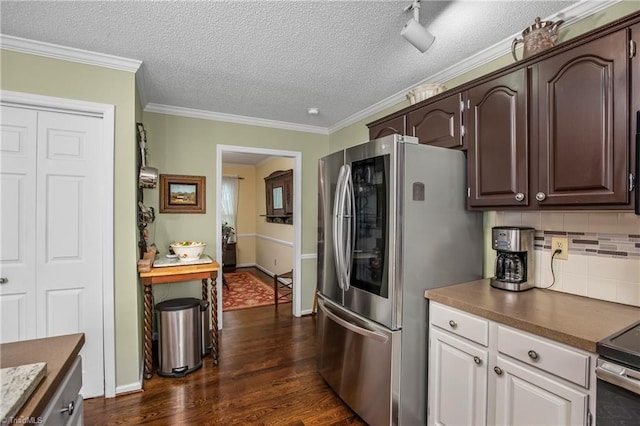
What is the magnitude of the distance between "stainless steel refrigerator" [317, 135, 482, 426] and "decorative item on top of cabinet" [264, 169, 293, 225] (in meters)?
3.11

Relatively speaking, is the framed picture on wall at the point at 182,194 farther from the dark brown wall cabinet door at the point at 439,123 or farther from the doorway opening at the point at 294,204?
the dark brown wall cabinet door at the point at 439,123

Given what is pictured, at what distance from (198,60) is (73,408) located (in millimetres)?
2247

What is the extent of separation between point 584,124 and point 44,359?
2.28 m

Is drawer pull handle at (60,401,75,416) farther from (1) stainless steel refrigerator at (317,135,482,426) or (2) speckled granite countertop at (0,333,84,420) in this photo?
(1) stainless steel refrigerator at (317,135,482,426)

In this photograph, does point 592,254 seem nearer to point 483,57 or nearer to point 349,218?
point 349,218

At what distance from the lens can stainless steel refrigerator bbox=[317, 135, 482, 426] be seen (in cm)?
179

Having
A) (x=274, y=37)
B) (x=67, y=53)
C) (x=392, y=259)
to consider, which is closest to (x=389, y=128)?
(x=274, y=37)

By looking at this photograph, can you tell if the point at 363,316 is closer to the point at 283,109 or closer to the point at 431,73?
the point at 431,73

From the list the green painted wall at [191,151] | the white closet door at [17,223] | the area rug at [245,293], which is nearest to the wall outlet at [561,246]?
the green painted wall at [191,151]

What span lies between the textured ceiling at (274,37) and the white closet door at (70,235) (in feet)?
2.07

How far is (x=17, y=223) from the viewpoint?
6.85 feet

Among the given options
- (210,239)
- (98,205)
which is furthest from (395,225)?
(210,239)

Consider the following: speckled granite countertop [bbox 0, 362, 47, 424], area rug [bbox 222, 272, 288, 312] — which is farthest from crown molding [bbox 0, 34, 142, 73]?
area rug [bbox 222, 272, 288, 312]

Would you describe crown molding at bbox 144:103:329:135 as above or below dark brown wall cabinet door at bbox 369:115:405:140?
above
